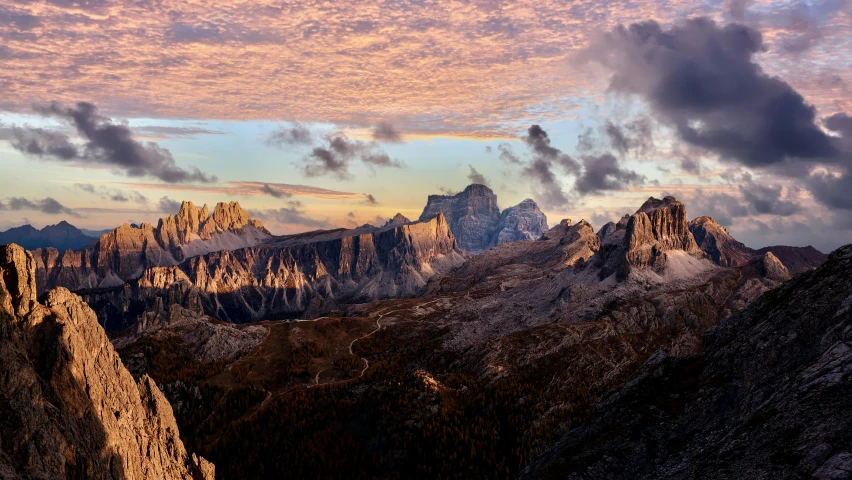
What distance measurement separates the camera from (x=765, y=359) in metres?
69.6

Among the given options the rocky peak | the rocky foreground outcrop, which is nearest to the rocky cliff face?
the rocky peak

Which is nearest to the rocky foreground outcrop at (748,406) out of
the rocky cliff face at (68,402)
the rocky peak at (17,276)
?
the rocky cliff face at (68,402)

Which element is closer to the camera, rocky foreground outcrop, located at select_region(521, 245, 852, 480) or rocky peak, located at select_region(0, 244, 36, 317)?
rocky foreground outcrop, located at select_region(521, 245, 852, 480)

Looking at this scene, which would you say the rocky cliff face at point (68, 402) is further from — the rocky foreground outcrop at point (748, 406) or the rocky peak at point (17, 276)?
the rocky foreground outcrop at point (748, 406)

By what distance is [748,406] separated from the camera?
61938 mm

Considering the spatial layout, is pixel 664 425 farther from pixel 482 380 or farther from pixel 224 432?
pixel 224 432

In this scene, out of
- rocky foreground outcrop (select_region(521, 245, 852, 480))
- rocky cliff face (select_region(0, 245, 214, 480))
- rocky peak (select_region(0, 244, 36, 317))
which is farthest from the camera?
rocky peak (select_region(0, 244, 36, 317))

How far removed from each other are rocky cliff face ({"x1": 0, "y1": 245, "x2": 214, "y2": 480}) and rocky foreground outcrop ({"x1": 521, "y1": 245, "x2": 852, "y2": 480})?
54969 mm

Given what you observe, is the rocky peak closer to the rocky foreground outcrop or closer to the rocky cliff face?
the rocky cliff face

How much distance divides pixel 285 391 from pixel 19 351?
457 ft

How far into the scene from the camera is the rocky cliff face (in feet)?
154

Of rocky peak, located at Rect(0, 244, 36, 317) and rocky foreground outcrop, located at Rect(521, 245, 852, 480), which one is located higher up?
rocky peak, located at Rect(0, 244, 36, 317)

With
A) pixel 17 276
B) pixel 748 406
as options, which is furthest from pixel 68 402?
pixel 748 406

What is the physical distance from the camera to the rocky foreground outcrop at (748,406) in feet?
161
